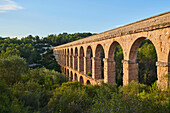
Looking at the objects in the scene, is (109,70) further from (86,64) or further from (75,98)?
(75,98)

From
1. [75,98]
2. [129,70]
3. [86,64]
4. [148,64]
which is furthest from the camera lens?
[148,64]

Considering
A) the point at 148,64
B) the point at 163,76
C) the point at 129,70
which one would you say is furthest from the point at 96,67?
the point at 148,64

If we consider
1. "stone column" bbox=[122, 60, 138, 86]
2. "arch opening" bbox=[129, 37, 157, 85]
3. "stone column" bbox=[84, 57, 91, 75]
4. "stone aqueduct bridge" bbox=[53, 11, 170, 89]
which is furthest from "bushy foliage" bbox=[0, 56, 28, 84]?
"arch opening" bbox=[129, 37, 157, 85]

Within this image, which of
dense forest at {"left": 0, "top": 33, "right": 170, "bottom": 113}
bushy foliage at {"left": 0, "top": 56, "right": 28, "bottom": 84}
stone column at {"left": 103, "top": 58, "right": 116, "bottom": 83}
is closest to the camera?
dense forest at {"left": 0, "top": 33, "right": 170, "bottom": 113}

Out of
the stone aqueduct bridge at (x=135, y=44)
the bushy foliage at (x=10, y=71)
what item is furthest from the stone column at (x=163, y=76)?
the bushy foliage at (x=10, y=71)

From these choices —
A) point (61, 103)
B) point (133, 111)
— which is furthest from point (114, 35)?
point (133, 111)

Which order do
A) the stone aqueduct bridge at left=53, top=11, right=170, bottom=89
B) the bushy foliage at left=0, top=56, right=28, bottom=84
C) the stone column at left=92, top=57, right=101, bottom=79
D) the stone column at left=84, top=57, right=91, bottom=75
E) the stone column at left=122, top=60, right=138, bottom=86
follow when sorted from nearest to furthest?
1. the stone aqueduct bridge at left=53, top=11, right=170, bottom=89
2. the stone column at left=122, top=60, right=138, bottom=86
3. the bushy foliage at left=0, top=56, right=28, bottom=84
4. the stone column at left=92, top=57, right=101, bottom=79
5. the stone column at left=84, top=57, right=91, bottom=75

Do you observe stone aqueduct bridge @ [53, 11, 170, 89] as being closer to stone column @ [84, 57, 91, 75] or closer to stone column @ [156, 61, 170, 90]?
stone column @ [156, 61, 170, 90]

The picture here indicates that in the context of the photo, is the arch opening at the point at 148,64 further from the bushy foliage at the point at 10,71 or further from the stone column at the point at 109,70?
the bushy foliage at the point at 10,71

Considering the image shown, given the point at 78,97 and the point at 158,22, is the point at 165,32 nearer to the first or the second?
the point at 158,22

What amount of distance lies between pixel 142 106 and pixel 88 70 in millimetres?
15430

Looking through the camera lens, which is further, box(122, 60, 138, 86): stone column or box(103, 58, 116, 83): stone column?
box(103, 58, 116, 83): stone column

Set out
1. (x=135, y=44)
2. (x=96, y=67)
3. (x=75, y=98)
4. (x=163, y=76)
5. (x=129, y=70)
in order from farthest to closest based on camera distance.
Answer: (x=96, y=67) < (x=129, y=70) < (x=135, y=44) < (x=75, y=98) < (x=163, y=76)

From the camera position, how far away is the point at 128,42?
10.6 metres
